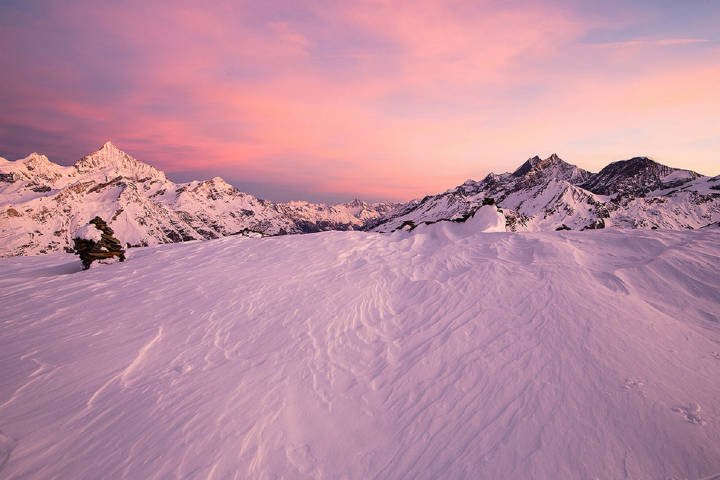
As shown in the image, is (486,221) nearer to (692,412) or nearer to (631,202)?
(692,412)

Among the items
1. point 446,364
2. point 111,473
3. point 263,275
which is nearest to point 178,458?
point 111,473

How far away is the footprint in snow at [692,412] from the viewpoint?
3934 millimetres

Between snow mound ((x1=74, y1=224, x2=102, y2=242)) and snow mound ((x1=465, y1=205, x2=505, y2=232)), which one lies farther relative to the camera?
snow mound ((x1=465, y1=205, x2=505, y2=232))

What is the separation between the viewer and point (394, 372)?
18.7 feet

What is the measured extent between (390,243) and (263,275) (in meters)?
6.43

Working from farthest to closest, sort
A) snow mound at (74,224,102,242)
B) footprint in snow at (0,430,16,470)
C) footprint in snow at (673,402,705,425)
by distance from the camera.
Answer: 1. snow mound at (74,224,102,242)
2. footprint in snow at (0,430,16,470)
3. footprint in snow at (673,402,705,425)

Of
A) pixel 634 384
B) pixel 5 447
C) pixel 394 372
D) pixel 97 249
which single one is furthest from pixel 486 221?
pixel 97 249

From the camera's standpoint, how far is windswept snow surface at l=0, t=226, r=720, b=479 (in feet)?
13.2

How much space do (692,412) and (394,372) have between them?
15.1 feet

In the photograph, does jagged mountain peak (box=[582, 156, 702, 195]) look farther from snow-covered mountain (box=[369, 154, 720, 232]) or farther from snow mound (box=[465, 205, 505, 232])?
snow mound (box=[465, 205, 505, 232])

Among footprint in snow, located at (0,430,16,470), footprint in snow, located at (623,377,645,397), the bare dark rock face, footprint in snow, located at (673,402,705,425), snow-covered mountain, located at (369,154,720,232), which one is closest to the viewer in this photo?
footprint in snow, located at (673,402,705,425)

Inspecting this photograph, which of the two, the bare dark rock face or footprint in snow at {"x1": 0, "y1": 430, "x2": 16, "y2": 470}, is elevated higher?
the bare dark rock face

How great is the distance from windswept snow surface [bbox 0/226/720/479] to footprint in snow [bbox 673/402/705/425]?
0.02 metres

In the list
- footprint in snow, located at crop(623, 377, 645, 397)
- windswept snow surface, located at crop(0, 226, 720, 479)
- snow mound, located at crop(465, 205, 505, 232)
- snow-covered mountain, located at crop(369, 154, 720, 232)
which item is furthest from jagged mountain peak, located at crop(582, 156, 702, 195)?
footprint in snow, located at crop(623, 377, 645, 397)
